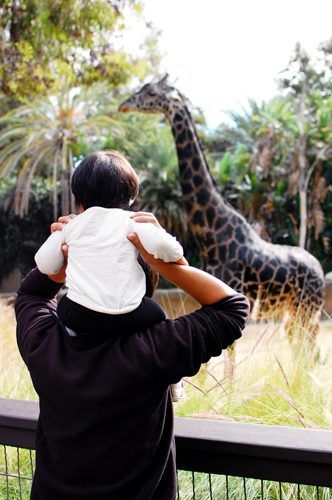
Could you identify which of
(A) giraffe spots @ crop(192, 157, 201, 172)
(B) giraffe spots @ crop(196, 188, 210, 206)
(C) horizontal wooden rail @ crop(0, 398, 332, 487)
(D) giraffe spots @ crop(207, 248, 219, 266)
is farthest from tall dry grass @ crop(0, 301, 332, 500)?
(A) giraffe spots @ crop(192, 157, 201, 172)

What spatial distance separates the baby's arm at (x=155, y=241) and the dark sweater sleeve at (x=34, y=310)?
355 mm

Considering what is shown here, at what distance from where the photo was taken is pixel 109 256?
3.12 feet

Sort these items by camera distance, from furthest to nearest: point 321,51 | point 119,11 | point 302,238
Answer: point 321,51 < point 302,238 < point 119,11

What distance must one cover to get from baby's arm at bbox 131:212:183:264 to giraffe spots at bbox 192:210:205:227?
3033 millimetres

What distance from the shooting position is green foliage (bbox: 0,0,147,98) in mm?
5535

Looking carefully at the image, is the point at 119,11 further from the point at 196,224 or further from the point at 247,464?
the point at 247,464

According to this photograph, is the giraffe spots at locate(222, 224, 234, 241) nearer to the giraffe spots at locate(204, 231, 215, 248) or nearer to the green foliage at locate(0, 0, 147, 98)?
the giraffe spots at locate(204, 231, 215, 248)

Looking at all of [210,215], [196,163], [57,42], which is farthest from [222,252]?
[57,42]

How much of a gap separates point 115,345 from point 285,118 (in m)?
11.8

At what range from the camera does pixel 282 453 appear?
3.67 feet

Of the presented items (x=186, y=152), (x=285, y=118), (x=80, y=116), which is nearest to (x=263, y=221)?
(x=285, y=118)

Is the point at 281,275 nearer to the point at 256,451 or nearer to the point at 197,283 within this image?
the point at 256,451

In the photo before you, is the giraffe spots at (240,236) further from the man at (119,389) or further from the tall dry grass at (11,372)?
the man at (119,389)

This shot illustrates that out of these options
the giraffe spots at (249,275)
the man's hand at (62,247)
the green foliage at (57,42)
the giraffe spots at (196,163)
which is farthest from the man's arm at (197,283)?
the green foliage at (57,42)
